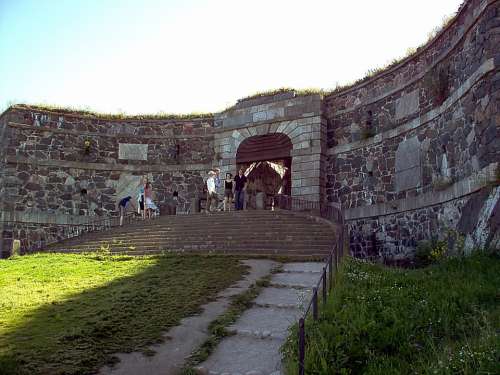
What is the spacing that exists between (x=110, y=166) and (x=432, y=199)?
13.3 metres

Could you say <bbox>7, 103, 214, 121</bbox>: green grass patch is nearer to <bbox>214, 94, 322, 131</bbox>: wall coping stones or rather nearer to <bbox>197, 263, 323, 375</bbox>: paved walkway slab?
<bbox>214, 94, 322, 131</bbox>: wall coping stones

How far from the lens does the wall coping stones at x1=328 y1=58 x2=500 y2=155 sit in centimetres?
1140

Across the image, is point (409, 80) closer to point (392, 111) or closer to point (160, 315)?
point (392, 111)

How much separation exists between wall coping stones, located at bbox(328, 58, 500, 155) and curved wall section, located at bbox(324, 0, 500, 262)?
3 cm

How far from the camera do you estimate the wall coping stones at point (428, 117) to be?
1140 cm

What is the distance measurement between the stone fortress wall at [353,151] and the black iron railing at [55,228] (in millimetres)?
111

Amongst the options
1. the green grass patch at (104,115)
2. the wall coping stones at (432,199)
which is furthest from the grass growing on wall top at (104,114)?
the wall coping stones at (432,199)

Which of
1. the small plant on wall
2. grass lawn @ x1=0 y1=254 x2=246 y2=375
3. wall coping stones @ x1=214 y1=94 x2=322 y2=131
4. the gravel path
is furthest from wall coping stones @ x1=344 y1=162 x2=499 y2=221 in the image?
the gravel path

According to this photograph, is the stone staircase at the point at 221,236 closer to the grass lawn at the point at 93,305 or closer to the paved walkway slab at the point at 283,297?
the grass lawn at the point at 93,305

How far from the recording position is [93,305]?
8.38 metres

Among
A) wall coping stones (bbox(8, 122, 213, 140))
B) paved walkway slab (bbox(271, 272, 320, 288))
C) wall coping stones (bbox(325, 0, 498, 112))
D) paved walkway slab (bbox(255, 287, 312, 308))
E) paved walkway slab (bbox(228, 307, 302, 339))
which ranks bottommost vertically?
paved walkway slab (bbox(228, 307, 302, 339))

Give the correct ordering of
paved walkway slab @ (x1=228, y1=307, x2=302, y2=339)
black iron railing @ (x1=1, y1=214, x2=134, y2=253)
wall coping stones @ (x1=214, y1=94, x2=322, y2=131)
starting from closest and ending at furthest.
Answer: paved walkway slab @ (x1=228, y1=307, x2=302, y2=339)
black iron railing @ (x1=1, y1=214, x2=134, y2=253)
wall coping stones @ (x1=214, y1=94, x2=322, y2=131)

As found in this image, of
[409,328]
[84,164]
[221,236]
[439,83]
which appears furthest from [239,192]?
[409,328]

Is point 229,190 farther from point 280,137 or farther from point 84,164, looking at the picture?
point 84,164
